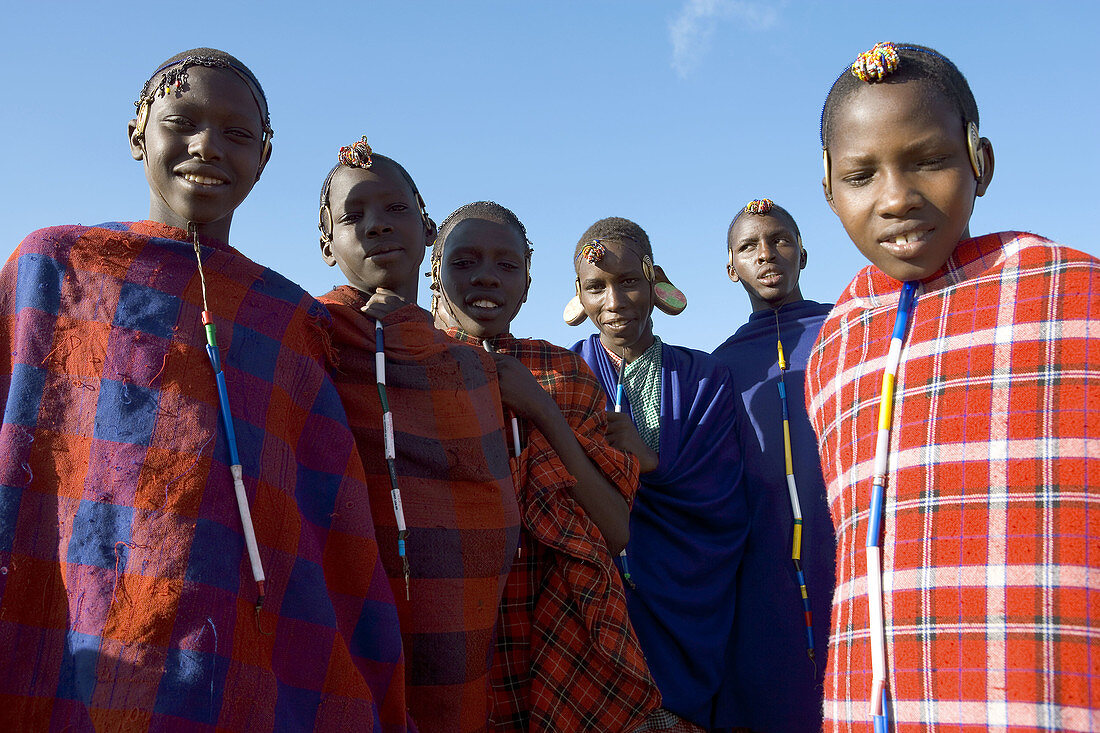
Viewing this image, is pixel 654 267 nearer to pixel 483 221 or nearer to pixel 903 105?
pixel 483 221

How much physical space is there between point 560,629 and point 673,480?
1391mm

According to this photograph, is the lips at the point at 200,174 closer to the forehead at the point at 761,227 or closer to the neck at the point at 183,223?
the neck at the point at 183,223

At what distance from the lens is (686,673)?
4219 mm

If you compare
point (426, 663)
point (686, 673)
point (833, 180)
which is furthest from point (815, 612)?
point (833, 180)

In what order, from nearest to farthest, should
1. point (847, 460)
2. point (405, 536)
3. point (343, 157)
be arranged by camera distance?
1. point (847, 460)
2. point (405, 536)
3. point (343, 157)

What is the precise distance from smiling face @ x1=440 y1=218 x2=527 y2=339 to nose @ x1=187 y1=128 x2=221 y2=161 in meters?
1.40

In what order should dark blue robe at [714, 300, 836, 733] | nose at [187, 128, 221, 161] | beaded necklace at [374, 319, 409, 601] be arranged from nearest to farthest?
nose at [187, 128, 221, 161] → beaded necklace at [374, 319, 409, 601] → dark blue robe at [714, 300, 836, 733]

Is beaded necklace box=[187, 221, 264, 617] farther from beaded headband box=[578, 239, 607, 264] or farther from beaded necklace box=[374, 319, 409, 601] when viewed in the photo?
beaded headband box=[578, 239, 607, 264]

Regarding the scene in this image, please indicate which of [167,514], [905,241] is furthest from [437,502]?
[905,241]

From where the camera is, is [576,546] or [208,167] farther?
[576,546]

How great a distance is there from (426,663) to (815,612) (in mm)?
2335

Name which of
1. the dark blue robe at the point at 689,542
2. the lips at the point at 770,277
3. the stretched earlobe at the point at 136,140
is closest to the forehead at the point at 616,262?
Answer: the dark blue robe at the point at 689,542

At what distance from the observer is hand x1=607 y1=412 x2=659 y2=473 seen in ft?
11.8

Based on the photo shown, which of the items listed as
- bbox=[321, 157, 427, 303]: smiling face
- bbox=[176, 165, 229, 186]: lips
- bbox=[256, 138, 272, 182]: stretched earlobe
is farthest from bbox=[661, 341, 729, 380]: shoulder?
bbox=[176, 165, 229, 186]: lips
